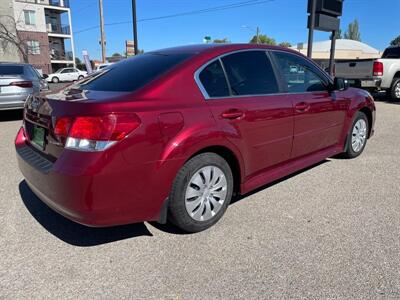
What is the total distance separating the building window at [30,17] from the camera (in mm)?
42812

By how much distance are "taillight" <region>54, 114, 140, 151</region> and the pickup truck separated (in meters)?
11.4

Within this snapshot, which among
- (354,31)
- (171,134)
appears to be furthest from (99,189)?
(354,31)

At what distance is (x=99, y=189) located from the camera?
8.32 feet

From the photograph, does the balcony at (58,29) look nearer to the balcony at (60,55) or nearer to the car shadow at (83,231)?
the balcony at (60,55)

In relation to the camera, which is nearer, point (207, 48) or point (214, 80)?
point (214, 80)

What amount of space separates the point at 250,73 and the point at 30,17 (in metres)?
47.1

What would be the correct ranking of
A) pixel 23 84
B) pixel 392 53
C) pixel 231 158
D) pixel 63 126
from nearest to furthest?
pixel 63 126 → pixel 231 158 → pixel 23 84 → pixel 392 53

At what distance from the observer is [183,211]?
302cm

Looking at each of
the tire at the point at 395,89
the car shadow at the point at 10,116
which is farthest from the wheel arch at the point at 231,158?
the tire at the point at 395,89

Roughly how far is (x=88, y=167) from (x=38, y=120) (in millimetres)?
912

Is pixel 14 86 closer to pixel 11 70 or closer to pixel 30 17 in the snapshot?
pixel 11 70

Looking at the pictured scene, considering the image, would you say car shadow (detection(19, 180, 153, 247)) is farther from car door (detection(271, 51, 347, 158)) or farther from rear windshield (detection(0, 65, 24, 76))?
rear windshield (detection(0, 65, 24, 76))

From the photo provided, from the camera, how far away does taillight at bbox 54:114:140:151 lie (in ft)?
8.23

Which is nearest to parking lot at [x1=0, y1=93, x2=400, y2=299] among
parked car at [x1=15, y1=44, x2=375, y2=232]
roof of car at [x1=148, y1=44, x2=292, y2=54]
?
parked car at [x1=15, y1=44, x2=375, y2=232]
